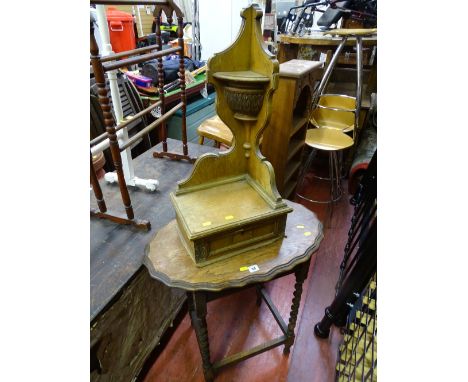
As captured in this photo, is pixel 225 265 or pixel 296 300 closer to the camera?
pixel 225 265

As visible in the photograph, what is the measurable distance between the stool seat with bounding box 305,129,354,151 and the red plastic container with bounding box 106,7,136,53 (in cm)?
266

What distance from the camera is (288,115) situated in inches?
71.3

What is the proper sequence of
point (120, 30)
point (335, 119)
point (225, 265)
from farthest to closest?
point (120, 30) → point (335, 119) → point (225, 265)

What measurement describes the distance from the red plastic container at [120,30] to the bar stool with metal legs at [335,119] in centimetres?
249

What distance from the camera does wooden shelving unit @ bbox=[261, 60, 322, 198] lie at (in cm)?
173

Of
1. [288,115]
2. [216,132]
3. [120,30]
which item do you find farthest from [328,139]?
[120,30]

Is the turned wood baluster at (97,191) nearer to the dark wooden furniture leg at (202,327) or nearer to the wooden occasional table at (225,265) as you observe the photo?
the wooden occasional table at (225,265)

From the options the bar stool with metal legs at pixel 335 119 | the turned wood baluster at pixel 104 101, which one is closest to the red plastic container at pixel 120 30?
the bar stool with metal legs at pixel 335 119

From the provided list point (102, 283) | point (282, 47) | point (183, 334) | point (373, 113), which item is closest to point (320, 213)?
point (373, 113)

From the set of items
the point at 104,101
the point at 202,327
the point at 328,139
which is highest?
the point at 104,101

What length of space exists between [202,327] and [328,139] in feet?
6.04

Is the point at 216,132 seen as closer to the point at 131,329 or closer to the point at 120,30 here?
the point at 131,329

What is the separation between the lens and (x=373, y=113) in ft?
9.61

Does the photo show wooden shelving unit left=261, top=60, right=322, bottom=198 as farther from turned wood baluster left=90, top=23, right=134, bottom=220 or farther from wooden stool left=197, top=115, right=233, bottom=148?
turned wood baluster left=90, top=23, right=134, bottom=220
